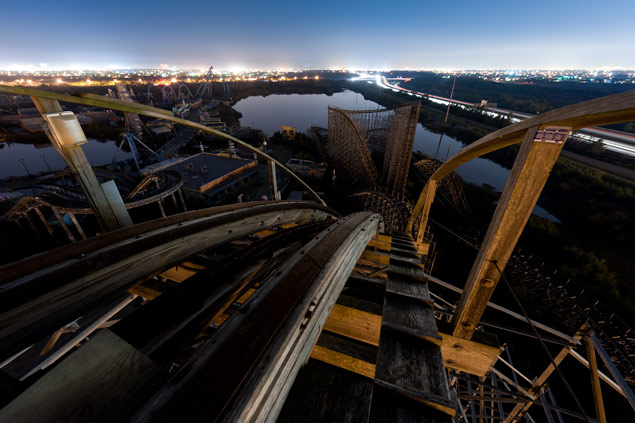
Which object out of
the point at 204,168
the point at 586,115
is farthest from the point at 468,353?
the point at 204,168

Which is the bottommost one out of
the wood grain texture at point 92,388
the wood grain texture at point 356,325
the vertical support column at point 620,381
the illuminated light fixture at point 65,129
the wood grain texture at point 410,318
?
the vertical support column at point 620,381

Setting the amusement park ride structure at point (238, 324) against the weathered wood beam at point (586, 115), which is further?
the weathered wood beam at point (586, 115)

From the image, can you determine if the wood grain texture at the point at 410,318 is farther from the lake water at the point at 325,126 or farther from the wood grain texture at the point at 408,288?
the lake water at the point at 325,126

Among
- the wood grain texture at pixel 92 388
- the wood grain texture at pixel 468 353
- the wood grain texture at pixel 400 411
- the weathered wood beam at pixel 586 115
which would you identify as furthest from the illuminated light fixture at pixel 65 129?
the wood grain texture at pixel 468 353

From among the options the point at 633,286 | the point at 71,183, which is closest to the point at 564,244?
the point at 633,286

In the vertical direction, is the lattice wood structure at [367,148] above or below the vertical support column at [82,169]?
below

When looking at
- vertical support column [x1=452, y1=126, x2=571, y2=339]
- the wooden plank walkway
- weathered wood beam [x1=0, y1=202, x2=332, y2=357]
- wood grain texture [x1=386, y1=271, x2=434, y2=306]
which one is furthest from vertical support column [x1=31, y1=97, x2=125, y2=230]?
vertical support column [x1=452, y1=126, x2=571, y2=339]

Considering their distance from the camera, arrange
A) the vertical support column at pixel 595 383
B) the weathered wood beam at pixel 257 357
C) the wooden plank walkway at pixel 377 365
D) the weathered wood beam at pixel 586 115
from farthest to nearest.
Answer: the vertical support column at pixel 595 383, the wooden plank walkway at pixel 377 365, the weathered wood beam at pixel 586 115, the weathered wood beam at pixel 257 357

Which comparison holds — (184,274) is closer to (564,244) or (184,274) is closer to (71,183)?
(564,244)
